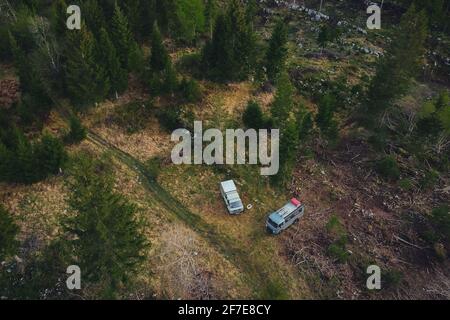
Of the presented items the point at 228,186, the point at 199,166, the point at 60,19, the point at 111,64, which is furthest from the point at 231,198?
the point at 60,19

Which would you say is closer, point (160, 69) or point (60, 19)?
point (60, 19)

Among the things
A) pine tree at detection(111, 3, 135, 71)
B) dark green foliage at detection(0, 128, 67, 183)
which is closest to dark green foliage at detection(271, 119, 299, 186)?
pine tree at detection(111, 3, 135, 71)

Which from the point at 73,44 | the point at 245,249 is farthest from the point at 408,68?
the point at 73,44

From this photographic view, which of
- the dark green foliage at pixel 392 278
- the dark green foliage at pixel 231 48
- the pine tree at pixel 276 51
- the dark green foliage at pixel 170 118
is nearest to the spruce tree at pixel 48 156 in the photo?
the dark green foliage at pixel 170 118

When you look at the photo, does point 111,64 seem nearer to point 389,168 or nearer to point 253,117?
point 253,117

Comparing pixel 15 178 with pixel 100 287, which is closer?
pixel 100 287

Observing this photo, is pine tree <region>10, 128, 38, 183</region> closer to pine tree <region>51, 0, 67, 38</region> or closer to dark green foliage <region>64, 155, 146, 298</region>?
dark green foliage <region>64, 155, 146, 298</region>
